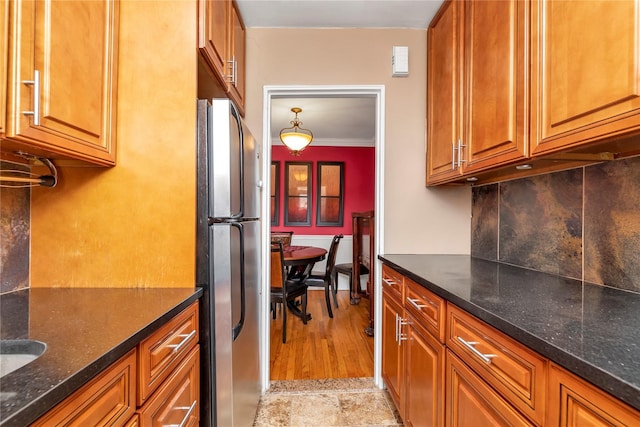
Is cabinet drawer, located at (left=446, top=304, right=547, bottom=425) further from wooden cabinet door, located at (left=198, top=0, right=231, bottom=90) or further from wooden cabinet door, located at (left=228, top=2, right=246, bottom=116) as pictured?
wooden cabinet door, located at (left=228, top=2, right=246, bottom=116)

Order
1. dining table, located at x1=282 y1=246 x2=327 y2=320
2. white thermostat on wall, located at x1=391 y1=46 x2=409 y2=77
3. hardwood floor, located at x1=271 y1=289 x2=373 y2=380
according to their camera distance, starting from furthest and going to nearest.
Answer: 1. dining table, located at x1=282 y1=246 x2=327 y2=320
2. hardwood floor, located at x1=271 y1=289 x2=373 y2=380
3. white thermostat on wall, located at x1=391 y1=46 x2=409 y2=77

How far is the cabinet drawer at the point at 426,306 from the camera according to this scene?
1.20 m

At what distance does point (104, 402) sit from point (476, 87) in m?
1.83

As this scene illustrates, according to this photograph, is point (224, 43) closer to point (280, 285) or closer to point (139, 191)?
point (139, 191)

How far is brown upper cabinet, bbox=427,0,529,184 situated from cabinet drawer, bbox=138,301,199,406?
55.4 inches

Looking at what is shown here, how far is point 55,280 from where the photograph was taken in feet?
4.06

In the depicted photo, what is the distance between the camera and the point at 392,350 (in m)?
1.84

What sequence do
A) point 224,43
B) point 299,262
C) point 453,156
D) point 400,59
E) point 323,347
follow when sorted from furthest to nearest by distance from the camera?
point 299,262 → point 323,347 → point 400,59 → point 453,156 → point 224,43

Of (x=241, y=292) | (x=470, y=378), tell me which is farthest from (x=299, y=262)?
(x=470, y=378)

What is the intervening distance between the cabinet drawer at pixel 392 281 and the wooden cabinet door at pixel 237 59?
1.41 meters

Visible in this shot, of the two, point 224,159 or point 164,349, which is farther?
point 224,159

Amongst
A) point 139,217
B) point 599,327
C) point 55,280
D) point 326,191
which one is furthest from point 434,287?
point 326,191

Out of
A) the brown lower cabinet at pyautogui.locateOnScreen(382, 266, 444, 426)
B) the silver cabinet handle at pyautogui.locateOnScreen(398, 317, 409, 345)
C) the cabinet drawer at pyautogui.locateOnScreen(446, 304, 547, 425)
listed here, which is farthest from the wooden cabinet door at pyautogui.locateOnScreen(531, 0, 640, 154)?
the silver cabinet handle at pyautogui.locateOnScreen(398, 317, 409, 345)

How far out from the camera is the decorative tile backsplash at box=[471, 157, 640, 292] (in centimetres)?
112
